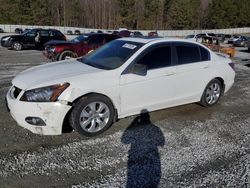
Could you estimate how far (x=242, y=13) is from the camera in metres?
90.0

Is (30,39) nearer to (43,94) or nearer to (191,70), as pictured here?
(191,70)

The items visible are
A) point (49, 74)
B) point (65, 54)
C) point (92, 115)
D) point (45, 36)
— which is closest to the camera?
point (92, 115)

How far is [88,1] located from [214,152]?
9904 cm

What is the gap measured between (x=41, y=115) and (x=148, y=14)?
310 feet

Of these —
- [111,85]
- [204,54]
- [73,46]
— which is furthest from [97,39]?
[111,85]

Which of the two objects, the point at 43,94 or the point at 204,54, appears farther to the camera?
the point at 204,54

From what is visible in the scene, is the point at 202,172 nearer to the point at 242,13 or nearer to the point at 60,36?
the point at 60,36

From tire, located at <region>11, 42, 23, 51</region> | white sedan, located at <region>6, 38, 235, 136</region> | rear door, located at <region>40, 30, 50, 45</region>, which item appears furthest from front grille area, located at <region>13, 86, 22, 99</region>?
rear door, located at <region>40, 30, 50, 45</region>

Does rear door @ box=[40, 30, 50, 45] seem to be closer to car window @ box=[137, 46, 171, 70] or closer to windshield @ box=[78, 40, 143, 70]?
windshield @ box=[78, 40, 143, 70]

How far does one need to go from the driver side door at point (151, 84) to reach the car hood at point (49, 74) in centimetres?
61

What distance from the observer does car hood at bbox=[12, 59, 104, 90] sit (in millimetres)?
4698

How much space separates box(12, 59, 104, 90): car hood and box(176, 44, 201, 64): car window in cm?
176

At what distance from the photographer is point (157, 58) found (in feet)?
18.2

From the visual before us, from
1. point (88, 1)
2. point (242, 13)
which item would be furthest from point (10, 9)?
point (242, 13)
